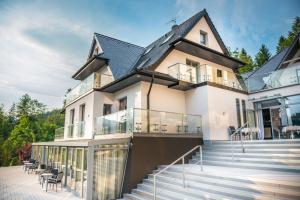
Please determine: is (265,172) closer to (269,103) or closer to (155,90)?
(155,90)

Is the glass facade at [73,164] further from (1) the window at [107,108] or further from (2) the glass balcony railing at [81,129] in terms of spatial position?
(1) the window at [107,108]

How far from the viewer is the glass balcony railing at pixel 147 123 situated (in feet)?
34.0

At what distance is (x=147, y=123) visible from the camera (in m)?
10.7

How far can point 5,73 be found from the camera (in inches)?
294

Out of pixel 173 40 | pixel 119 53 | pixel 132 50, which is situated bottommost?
pixel 173 40

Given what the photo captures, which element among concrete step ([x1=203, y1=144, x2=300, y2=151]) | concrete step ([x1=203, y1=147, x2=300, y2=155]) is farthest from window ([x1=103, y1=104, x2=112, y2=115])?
concrete step ([x1=203, y1=147, x2=300, y2=155])

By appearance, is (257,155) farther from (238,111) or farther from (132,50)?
(132,50)

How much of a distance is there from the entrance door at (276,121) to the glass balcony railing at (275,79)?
67.5 inches

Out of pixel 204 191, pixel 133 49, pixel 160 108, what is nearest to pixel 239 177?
pixel 204 191

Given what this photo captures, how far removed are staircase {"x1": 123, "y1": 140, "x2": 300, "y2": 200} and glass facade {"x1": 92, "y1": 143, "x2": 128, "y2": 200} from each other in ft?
2.23

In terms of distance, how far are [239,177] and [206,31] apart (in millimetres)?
13114

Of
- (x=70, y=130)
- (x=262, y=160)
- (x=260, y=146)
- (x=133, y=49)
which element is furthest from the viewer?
(x=133, y=49)

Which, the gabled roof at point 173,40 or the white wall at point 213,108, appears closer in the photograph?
the white wall at point 213,108

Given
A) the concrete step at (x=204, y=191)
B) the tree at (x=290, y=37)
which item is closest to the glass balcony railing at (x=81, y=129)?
the concrete step at (x=204, y=191)
